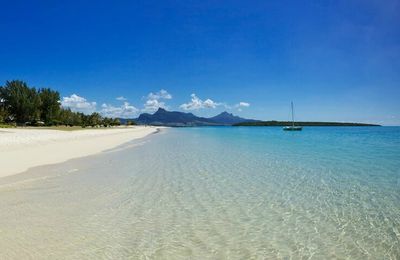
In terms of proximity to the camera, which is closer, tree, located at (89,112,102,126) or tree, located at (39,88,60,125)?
tree, located at (39,88,60,125)

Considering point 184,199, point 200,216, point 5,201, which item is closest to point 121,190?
point 184,199

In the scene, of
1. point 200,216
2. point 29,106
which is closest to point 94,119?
point 29,106

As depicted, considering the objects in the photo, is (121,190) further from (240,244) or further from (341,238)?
(341,238)

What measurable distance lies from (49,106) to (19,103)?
1072cm

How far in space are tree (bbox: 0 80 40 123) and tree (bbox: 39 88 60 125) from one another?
4.16 metres

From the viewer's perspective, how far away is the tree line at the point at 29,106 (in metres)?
89.6

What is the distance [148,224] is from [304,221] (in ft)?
11.2

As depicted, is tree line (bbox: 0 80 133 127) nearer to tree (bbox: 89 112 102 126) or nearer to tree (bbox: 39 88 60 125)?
tree (bbox: 39 88 60 125)

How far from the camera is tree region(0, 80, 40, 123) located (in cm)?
8950

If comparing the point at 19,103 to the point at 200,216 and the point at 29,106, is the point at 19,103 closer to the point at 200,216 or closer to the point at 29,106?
the point at 29,106

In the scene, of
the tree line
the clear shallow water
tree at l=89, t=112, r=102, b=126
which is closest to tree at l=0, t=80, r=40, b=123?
the tree line

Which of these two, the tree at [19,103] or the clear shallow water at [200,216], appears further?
the tree at [19,103]

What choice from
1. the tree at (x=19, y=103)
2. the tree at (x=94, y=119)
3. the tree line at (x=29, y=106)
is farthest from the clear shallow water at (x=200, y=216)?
the tree at (x=94, y=119)

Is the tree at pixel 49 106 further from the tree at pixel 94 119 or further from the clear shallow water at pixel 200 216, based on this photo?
the clear shallow water at pixel 200 216
